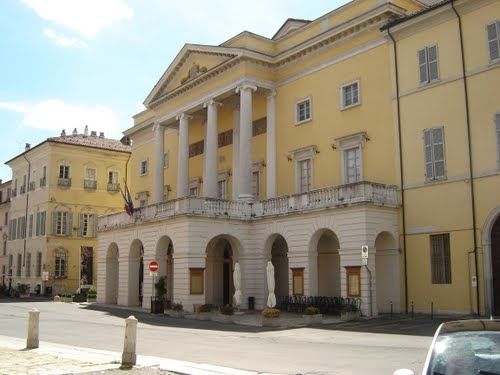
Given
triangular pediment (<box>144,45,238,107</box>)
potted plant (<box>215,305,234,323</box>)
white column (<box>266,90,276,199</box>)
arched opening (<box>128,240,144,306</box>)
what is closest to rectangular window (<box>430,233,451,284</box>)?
potted plant (<box>215,305,234,323</box>)

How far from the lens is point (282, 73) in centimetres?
3478

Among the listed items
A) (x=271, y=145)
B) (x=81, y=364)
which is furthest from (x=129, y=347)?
(x=271, y=145)

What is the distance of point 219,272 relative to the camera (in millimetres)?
35719

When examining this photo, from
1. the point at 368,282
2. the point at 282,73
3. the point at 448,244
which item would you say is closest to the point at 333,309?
the point at 368,282

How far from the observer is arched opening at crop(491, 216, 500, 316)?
23.4m

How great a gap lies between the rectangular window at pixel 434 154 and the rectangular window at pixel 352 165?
4.09 m

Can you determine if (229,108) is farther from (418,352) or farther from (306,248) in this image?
(418,352)

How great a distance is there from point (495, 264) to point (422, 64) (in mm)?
9360

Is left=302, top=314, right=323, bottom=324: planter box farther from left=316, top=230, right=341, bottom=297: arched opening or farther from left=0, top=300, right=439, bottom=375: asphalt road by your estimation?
left=316, top=230, right=341, bottom=297: arched opening

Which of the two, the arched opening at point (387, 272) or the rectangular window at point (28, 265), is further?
the rectangular window at point (28, 265)

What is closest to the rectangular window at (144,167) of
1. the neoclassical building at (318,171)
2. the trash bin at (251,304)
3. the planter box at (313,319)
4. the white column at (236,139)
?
the neoclassical building at (318,171)

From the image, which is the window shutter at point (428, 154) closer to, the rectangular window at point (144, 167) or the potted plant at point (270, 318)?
the potted plant at point (270, 318)

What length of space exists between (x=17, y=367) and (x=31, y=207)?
165 ft

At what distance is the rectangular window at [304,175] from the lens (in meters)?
32.5
